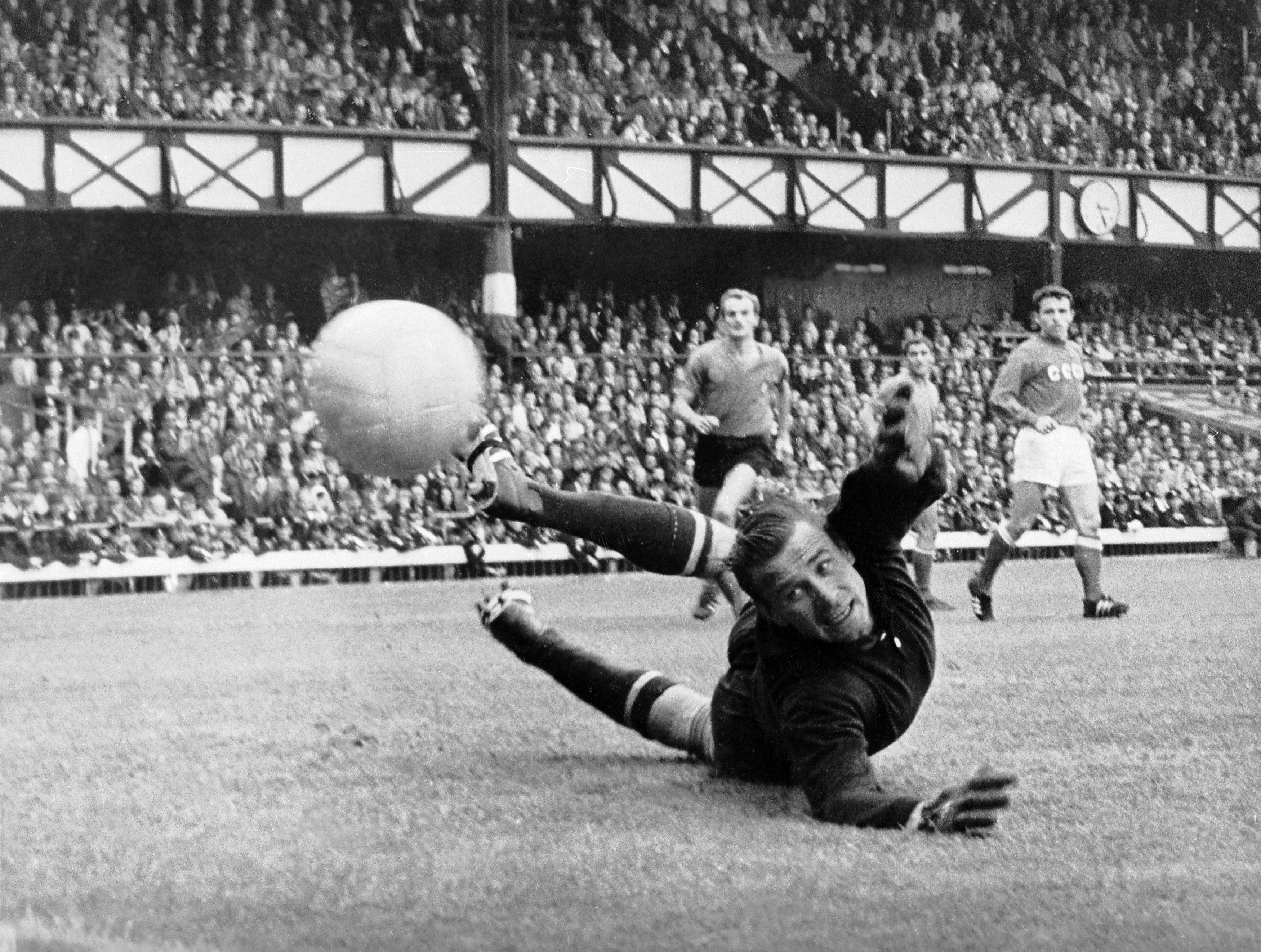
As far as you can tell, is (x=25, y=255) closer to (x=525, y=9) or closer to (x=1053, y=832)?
(x=525, y=9)

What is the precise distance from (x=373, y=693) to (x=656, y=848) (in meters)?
3.39

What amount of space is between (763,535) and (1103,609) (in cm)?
700

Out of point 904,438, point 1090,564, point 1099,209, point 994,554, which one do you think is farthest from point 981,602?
point 1099,209

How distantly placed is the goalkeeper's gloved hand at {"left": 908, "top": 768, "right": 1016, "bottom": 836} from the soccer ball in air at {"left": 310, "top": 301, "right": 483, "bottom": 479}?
1.86m

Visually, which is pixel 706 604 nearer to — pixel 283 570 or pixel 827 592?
pixel 827 592

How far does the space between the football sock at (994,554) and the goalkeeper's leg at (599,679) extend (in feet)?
18.3

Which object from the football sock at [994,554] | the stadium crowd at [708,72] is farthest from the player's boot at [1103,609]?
the stadium crowd at [708,72]

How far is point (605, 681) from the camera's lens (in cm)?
584

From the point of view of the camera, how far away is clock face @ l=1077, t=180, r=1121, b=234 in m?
30.3

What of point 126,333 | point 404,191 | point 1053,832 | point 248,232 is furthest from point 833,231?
point 1053,832

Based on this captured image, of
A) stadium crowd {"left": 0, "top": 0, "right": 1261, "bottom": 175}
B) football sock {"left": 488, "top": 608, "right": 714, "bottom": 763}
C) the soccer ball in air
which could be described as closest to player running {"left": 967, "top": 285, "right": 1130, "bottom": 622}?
football sock {"left": 488, "top": 608, "right": 714, "bottom": 763}

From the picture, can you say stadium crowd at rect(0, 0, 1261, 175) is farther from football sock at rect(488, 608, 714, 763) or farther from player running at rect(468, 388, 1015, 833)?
player running at rect(468, 388, 1015, 833)

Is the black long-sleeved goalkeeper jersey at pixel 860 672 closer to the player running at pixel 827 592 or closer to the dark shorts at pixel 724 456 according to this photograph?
the player running at pixel 827 592

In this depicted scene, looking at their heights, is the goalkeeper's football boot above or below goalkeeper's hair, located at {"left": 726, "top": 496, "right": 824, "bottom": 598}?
above
